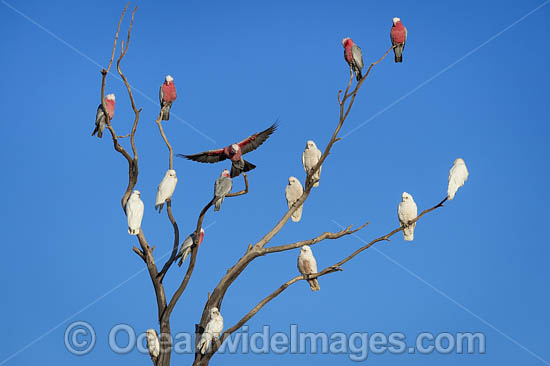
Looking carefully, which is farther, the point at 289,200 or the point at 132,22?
the point at 289,200

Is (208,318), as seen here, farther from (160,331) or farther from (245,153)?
(245,153)

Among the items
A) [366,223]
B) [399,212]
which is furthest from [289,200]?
[366,223]

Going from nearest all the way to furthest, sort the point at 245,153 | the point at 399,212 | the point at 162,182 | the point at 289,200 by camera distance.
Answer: the point at 162,182, the point at 245,153, the point at 399,212, the point at 289,200

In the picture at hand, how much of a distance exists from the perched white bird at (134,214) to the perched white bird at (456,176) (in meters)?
3.65

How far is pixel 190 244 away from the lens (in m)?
7.81

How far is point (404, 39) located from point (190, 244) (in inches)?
155

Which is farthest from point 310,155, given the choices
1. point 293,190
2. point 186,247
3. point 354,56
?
point 186,247

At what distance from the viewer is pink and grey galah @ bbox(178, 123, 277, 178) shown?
841 centimetres

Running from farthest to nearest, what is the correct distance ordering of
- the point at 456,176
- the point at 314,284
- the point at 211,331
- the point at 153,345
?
the point at 456,176, the point at 314,284, the point at 153,345, the point at 211,331

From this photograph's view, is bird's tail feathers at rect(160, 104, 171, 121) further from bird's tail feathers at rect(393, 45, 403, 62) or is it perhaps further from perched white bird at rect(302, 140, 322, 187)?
bird's tail feathers at rect(393, 45, 403, 62)

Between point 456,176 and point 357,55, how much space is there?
77.8 inches

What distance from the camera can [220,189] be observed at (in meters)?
7.69

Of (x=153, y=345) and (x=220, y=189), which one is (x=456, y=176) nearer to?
(x=220, y=189)

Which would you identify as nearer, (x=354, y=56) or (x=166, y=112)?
(x=354, y=56)
